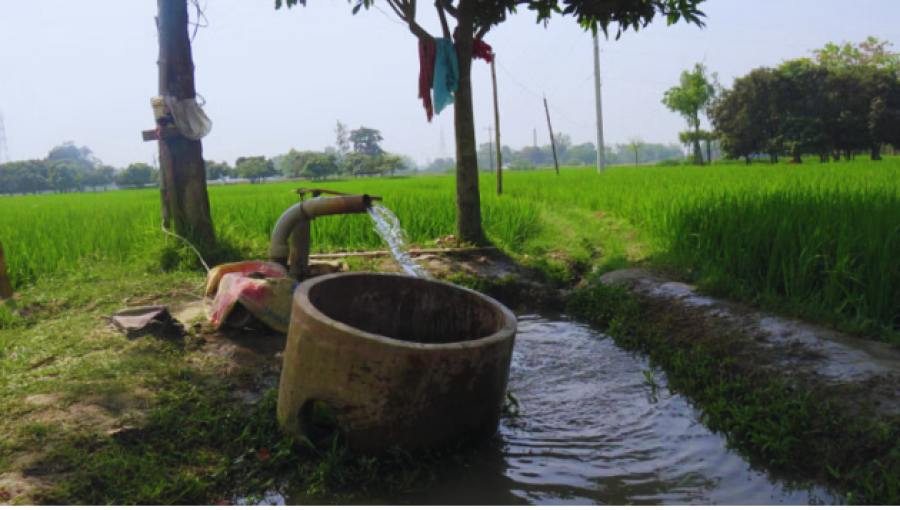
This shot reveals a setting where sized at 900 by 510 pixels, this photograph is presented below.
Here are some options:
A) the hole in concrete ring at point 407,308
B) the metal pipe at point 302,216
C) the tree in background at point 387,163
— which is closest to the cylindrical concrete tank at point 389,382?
the hole in concrete ring at point 407,308

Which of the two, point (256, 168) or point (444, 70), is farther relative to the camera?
point (256, 168)

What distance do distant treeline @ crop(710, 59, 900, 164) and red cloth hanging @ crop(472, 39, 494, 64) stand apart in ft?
80.0

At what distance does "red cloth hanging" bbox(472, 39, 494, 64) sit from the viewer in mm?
Answer: 6465

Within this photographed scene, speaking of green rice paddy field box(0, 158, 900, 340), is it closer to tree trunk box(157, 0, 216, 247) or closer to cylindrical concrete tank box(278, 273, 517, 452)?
tree trunk box(157, 0, 216, 247)

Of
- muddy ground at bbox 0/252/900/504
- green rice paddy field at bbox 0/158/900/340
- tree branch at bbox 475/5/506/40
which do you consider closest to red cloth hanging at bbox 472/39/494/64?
tree branch at bbox 475/5/506/40

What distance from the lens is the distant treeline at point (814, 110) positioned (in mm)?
26766

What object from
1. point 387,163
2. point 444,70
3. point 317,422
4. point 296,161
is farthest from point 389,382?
point 296,161

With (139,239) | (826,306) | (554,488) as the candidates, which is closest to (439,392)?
(554,488)

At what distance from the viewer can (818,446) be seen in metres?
2.35

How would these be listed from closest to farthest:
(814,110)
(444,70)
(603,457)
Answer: (603,457)
(444,70)
(814,110)

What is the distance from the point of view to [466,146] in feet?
20.3

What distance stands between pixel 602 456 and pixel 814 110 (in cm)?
3142

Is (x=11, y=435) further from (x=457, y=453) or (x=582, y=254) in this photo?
(x=582, y=254)

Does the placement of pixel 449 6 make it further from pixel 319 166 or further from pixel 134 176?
pixel 134 176
